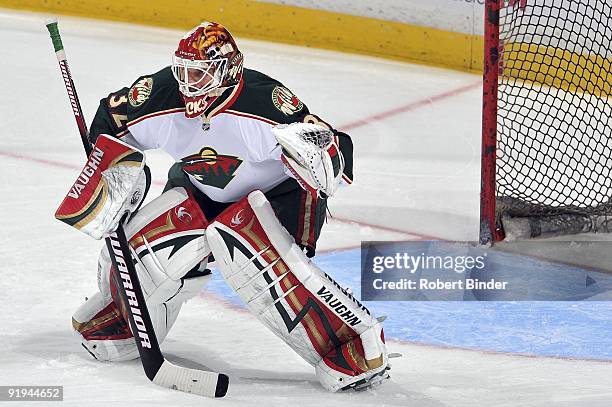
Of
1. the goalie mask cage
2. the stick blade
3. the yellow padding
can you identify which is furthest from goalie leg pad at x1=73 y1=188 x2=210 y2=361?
the yellow padding

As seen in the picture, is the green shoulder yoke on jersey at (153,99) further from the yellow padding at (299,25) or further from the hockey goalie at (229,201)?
the yellow padding at (299,25)

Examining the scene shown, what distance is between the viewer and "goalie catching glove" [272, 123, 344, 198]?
251cm

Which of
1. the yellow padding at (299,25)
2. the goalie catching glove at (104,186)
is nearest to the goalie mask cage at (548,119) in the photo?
the yellow padding at (299,25)

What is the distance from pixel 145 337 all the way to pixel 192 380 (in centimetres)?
15

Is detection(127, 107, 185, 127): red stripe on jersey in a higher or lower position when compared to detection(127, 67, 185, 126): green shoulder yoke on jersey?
lower

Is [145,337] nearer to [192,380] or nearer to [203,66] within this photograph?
[192,380]

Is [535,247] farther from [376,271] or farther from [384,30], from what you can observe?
[384,30]

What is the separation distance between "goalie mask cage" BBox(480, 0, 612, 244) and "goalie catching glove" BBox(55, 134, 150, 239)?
4.25 feet

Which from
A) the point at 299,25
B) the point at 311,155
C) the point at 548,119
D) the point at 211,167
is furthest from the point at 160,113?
the point at 299,25

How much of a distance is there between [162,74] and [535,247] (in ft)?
4.73

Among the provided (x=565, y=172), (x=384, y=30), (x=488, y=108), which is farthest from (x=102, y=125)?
(x=384, y=30)

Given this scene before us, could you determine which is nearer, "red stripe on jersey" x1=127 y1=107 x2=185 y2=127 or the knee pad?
"red stripe on jersey" x1=127 y1=107 x2=185 y2=127

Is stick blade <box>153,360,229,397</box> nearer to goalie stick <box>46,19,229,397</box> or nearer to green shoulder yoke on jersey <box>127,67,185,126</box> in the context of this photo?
goalie stick <box>46,19,229,397</box>

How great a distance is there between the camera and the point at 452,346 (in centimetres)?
304
